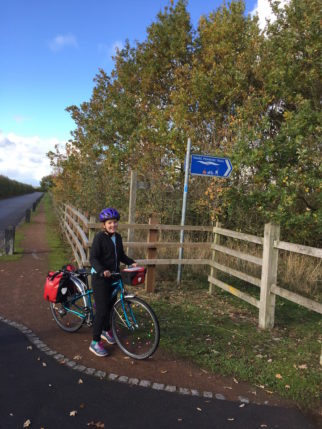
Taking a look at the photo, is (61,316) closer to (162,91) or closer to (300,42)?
(300,42)

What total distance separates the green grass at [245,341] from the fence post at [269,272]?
275mm

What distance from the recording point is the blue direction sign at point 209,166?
7328 millimetres

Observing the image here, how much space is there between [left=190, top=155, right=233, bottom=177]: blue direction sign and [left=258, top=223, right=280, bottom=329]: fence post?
224 centimetres

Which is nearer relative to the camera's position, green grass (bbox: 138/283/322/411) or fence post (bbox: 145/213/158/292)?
green grass (bbox: 138/283/322/411)

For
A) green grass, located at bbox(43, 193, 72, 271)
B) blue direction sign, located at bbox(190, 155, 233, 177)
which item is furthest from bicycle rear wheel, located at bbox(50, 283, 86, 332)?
green grass, located at bbox(43, 193, 72, 271)

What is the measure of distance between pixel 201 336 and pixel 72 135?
55.9 feet

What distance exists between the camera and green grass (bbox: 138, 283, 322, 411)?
4.01 metres

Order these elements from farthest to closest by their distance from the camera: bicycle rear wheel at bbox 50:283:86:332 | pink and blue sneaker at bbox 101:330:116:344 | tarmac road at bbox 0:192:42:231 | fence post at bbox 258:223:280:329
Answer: tarmac road at bbox 0:192:42:231 < fence post at bbox 258:223:280:329 < bicycle rear wheel at bbox 50:283:86:332 < pink and blue sneaker at bbox 101:330:116:344

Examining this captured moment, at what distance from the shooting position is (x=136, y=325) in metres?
4.52

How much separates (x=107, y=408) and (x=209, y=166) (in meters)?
5.16

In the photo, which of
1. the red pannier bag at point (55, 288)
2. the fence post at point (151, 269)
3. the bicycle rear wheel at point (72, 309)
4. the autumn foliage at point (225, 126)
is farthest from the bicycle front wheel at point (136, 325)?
the autumn foliage at point (225, 126)

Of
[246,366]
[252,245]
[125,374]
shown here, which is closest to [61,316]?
[125,374]

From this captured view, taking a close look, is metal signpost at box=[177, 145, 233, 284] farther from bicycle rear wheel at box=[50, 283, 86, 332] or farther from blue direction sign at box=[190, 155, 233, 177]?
bicycle rear wheel at box=[50, 283, 86, 332]

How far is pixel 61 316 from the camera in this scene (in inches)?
210
